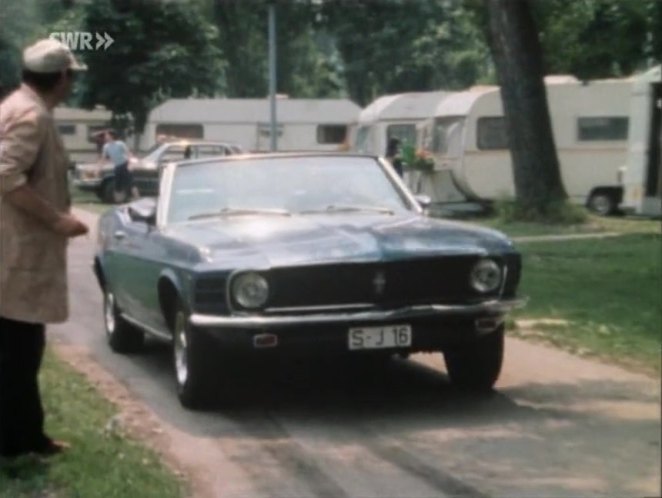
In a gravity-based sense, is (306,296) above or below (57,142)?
below

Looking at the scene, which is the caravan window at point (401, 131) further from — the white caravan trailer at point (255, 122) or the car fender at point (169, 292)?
the car fender at point (169, 292)

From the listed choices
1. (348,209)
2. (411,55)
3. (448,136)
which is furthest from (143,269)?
(411,55)

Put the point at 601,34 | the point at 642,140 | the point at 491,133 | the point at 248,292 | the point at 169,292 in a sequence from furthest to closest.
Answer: the point at 491,133 < the point at 642,140 < the point at 601,34 < the point at 169,292 < the point at 248,292

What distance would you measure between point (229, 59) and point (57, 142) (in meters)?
31.7

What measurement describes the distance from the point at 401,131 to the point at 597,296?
23.6 m

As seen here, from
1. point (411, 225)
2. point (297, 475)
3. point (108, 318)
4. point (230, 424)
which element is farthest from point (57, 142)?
point (108, 318)

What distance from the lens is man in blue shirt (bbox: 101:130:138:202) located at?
93.2 feet

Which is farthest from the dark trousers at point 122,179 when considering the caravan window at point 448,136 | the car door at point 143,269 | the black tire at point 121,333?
the car door at point 143,269

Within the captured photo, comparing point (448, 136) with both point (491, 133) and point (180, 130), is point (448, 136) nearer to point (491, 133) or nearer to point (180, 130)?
point (491, 133)

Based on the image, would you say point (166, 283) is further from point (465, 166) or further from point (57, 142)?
point (465, 166)

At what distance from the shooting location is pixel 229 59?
37.5 meters

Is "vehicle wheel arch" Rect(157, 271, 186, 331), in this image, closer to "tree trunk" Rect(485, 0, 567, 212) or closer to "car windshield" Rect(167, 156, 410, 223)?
"car windshield" Rect(167, 156, 410, 223)

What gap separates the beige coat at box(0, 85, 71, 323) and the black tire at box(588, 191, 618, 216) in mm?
25448

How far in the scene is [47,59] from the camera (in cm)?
595
